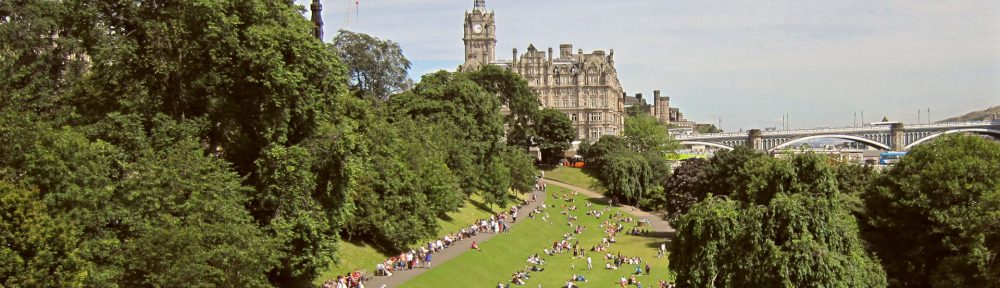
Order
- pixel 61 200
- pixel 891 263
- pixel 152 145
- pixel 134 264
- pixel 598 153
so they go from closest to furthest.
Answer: pixel 61 200, pixel 134 264, pixel 152 145, pixel 891 263, pixel 598 153

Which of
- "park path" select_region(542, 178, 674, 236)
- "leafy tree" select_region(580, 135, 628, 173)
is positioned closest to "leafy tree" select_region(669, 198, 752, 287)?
"park path" select_region(542, 178, 674, 236)

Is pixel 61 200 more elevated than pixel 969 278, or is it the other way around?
pixel 61 200

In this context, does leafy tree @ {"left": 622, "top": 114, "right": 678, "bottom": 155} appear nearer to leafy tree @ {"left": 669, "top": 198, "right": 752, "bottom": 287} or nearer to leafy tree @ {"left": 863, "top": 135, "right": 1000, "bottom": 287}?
leafy tree @ {"left": 863, "top": 135, "right": 1000, "bottom": 287}

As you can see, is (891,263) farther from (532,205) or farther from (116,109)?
(532,205)

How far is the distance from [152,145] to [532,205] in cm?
5457

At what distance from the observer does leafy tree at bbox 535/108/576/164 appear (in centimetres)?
11212

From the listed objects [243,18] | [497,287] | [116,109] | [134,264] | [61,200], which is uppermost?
[243,18]

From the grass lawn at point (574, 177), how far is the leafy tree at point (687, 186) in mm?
28056

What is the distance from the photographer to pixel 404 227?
4575cm

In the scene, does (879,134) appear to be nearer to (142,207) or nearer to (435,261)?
(435,261)

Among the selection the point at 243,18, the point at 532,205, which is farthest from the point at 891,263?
the point at 532,205

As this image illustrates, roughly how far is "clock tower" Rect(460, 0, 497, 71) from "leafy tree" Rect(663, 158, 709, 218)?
3355 inches

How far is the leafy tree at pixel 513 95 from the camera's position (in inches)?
4131

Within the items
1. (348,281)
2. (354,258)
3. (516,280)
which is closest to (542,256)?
(516,280)
